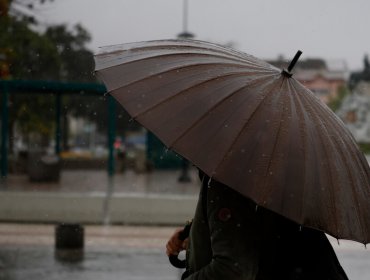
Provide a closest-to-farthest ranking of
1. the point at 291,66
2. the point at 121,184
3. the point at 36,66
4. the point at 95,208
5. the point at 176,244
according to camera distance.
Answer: the point at 291,66
the point at 176,244
the point at 95,208
the point at 121,184
the point at 36,66

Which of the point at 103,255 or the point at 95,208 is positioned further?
the point at 95,208

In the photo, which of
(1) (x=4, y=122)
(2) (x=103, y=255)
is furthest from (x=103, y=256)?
(1) (x=4, y=122)

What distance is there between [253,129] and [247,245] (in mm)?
433

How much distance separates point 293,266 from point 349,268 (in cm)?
716

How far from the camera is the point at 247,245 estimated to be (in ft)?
7.57

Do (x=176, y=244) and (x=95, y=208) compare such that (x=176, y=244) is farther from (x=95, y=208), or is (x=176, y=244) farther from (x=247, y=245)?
(x=95, y=208)

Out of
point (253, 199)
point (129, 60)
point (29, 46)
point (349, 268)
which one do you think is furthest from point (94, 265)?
point (29, 46)

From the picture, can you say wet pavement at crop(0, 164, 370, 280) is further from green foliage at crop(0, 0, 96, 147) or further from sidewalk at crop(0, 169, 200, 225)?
green foliage at crop(0, 0, 96, 147)

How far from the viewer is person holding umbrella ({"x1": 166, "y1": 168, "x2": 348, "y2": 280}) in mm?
2295

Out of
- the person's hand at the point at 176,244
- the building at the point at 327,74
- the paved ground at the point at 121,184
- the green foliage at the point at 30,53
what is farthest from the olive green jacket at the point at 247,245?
the building at the point at 327,74

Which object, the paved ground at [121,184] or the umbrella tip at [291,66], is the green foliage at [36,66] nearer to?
the paved ground at [121,184]

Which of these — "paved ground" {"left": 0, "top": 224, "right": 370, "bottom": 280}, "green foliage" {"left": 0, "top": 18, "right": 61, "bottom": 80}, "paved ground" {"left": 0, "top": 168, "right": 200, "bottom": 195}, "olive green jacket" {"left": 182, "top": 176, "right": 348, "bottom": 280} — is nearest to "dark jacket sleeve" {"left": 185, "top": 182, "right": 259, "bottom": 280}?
"olive green jacket" {"left": 182, "top": 176, "right": 348, "bottom": 280}

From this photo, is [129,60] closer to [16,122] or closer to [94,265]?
[94,265]

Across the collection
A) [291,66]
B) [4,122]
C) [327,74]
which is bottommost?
[327,74]
